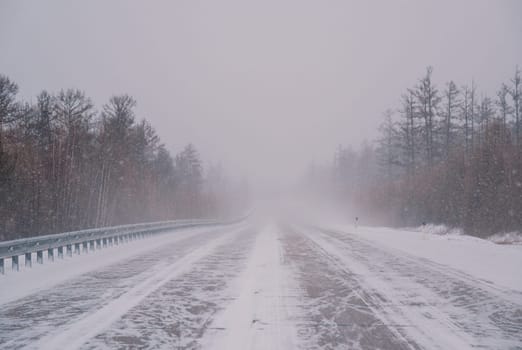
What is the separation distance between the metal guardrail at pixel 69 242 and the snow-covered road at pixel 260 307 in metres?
0.86

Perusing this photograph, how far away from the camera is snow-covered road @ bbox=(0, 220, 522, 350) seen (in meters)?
5.93

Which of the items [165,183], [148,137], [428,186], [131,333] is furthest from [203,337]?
[165,183]

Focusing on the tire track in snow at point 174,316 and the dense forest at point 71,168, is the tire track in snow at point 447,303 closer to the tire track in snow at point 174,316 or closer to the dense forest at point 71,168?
the tire track in snow at point 174,316

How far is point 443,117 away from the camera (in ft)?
144

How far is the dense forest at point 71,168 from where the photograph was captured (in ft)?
83.2

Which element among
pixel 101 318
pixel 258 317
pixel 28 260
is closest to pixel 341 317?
pixel 258 317

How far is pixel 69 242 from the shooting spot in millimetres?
17109

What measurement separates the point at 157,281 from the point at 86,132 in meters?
28.8

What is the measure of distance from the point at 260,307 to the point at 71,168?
25.7m

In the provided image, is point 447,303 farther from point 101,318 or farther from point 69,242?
point 69,242

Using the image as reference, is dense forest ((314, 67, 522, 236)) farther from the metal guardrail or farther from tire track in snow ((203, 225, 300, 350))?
the metal guardrail

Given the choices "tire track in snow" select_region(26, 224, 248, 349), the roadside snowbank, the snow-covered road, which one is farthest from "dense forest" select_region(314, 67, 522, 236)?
"tire track in snow" select_region(26, 224, 248, 349)

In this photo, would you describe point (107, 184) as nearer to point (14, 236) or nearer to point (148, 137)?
point (14, 236)

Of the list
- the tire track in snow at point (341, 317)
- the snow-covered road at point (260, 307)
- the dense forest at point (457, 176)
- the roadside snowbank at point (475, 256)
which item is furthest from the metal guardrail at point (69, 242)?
the dense forest at point (457, 176)
